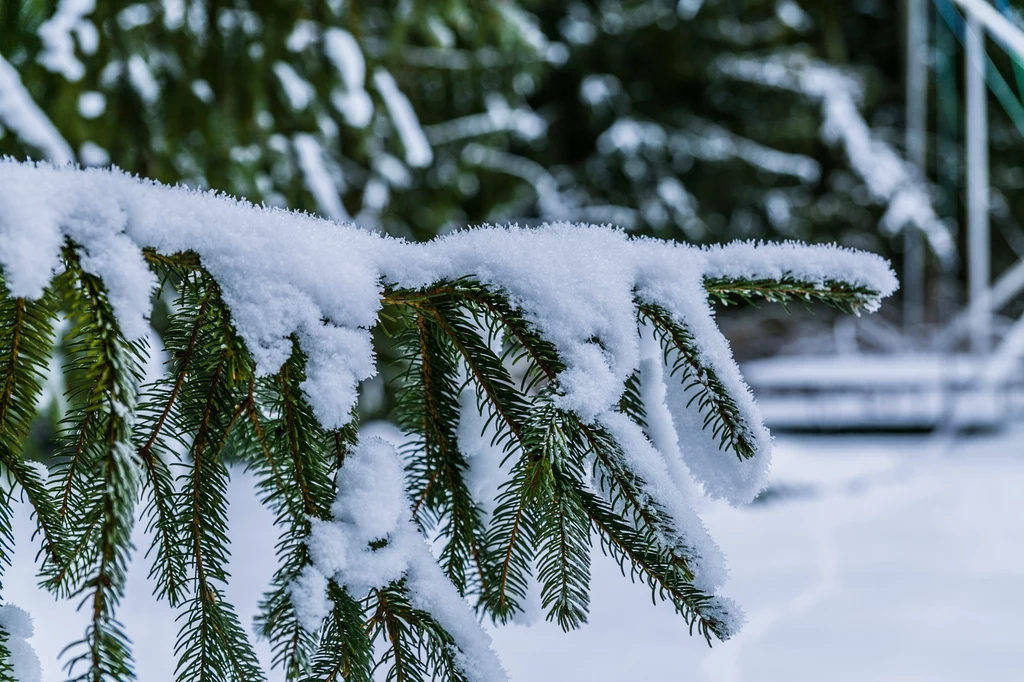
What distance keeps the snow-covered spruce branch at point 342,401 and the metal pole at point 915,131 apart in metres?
6.24

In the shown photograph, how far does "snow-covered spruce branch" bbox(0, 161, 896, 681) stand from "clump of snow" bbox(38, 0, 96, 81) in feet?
5.07

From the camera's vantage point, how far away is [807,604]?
5.72ft

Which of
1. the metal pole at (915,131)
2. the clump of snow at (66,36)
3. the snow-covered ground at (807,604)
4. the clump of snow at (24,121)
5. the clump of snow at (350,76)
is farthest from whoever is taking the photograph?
the metal pole at (915,131)

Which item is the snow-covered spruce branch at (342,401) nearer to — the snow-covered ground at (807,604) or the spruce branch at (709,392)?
the spruce branch at (709,392)

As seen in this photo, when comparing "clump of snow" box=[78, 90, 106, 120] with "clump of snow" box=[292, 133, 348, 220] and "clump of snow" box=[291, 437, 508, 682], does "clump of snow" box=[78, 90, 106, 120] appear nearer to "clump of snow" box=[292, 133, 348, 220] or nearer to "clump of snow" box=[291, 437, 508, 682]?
"clump of snow" box=[292, 133, 348, 220]

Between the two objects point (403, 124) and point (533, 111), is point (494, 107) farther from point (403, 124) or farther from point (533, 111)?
point (403, 124)

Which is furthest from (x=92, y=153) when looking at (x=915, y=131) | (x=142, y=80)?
(x=915, y=131)

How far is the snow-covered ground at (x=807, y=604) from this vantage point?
1398 mm

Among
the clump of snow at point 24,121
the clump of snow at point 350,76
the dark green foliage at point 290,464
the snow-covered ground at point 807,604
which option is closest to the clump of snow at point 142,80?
the clump of snow at point 24,121

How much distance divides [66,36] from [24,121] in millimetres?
343

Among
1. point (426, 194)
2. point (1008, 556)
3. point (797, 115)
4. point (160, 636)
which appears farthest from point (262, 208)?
point (797, 115)

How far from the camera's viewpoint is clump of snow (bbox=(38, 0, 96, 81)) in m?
1.97

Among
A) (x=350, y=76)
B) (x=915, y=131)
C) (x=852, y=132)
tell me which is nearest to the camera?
(x=350, y=76)

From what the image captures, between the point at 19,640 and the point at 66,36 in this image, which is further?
the point at 66,36
